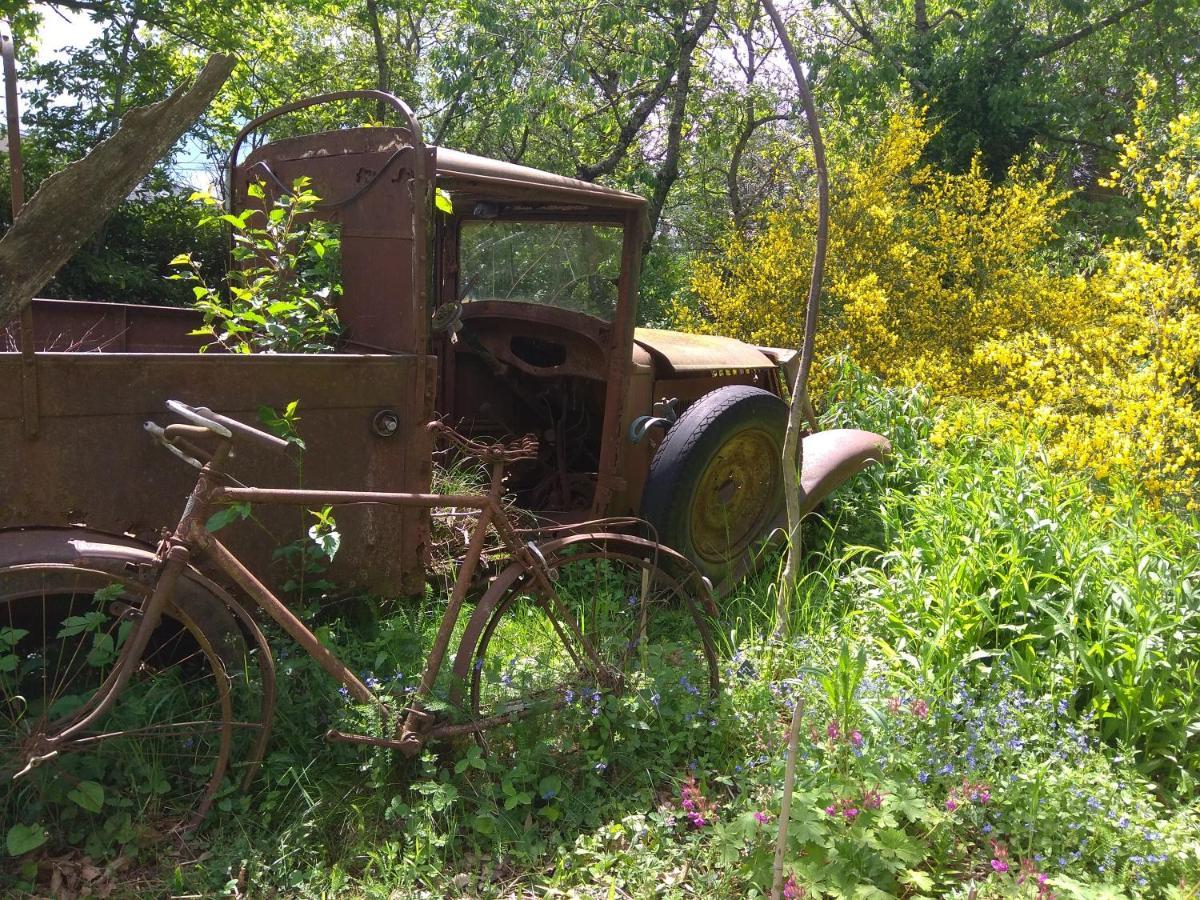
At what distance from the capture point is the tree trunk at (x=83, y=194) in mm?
2096

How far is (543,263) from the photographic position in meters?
4.16

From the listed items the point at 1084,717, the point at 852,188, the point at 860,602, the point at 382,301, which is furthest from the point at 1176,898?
the point at 852,188

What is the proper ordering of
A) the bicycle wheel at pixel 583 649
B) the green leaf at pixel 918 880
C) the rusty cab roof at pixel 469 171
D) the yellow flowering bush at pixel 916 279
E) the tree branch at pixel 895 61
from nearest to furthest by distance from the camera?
1. the green leaf at pixel 918 880
2. the bicycle wheel at pixel 583 649
3. the rusty cab roof at pixel 469 171
4. the yellow flowering bush at pixel 916 279
5. the tree branch at pixel 895 61

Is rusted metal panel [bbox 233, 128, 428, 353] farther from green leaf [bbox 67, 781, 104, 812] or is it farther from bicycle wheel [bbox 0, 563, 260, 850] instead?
green leaf [bbox 67, 781, 104, 812]

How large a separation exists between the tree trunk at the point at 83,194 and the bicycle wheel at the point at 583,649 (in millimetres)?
1411

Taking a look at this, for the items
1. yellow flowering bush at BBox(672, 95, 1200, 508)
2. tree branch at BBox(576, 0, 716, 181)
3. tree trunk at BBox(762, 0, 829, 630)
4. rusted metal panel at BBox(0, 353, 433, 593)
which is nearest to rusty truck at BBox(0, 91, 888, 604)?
rusted metal panel at BBox(0, 353, 433, 593)

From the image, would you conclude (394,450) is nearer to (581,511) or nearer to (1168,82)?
(581,511)

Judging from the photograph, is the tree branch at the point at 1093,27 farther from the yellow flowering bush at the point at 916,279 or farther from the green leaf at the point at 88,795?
the green leaf at the point at 88,795

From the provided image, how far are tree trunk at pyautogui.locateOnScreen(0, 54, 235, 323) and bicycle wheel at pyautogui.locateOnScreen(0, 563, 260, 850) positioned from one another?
2.26 ft

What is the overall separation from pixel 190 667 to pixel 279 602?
1.69ft

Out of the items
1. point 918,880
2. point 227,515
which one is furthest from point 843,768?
point 227,515

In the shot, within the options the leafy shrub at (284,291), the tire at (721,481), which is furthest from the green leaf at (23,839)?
the tire at (721,481)

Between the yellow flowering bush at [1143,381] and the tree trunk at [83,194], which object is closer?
the tree trunk at [83,194]

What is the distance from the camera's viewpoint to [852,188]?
27.2 feet
